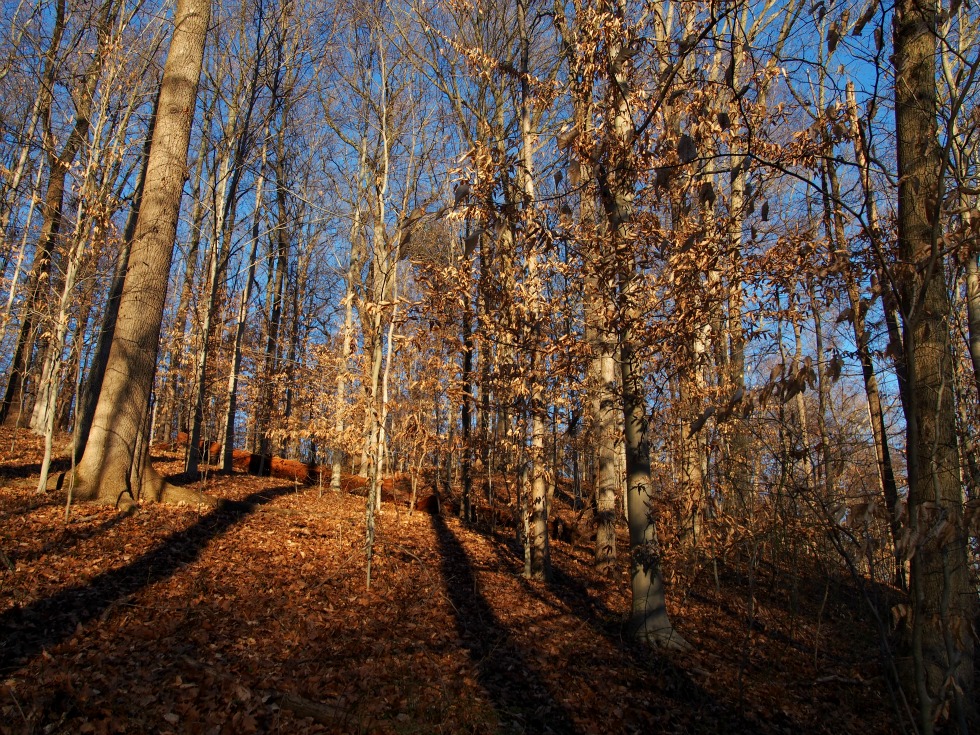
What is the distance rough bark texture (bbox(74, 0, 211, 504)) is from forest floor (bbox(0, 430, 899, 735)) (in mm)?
476

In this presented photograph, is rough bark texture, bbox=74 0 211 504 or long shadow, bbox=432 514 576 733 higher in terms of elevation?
rough bark texture, bbox=74 0 211 504

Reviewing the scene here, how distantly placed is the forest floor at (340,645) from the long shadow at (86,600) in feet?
0.06

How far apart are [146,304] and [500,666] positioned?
649 centimetres

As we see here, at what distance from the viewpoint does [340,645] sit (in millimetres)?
5207

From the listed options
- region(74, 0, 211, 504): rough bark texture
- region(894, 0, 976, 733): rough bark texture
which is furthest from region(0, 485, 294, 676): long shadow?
region(894, 0, 976, 733): rough bark texture

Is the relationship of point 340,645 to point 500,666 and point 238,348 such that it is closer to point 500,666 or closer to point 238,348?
point 500,666

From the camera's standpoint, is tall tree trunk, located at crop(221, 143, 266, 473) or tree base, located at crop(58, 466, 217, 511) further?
tall tree trunk, located at crop(221, 143, 266, 473)

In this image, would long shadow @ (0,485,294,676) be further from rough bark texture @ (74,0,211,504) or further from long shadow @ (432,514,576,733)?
long shadow @ (432,514,576,733)

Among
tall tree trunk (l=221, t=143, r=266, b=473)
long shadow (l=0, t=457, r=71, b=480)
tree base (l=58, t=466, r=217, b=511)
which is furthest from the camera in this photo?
tall tree trunk (l=221, t=143, r=266, b=473)

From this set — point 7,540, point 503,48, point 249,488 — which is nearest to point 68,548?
point 7,540

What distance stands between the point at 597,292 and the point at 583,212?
12.6ft

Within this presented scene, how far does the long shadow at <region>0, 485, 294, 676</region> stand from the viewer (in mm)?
4191

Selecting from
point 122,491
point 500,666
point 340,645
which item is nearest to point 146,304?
point 122,491

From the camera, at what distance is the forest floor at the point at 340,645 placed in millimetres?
3941
